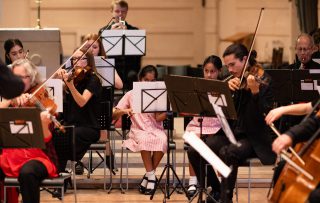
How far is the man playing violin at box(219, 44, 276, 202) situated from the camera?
5.68 metres

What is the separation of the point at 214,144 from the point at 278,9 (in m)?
6.82

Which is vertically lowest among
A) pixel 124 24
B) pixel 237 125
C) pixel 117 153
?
pixel 117 153

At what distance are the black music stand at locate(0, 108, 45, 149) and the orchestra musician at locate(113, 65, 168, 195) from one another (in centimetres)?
196

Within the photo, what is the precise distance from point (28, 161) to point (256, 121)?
5.45 feet

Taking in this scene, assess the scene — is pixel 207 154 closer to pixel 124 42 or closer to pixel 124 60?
pixel 124 42

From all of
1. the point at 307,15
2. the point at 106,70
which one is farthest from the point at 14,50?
the point at 307,15

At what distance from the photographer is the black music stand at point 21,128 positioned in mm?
5129

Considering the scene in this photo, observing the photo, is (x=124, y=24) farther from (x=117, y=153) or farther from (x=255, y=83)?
(x=255, y=83)

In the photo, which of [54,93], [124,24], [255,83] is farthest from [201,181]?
[124,24]

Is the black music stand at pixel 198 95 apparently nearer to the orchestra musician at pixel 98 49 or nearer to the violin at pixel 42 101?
the violin at pixel 42 101

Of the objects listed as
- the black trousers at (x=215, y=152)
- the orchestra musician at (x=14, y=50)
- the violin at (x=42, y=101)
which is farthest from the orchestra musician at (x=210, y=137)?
the orchestra musician at (x=14, y=50)

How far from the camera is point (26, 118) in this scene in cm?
514

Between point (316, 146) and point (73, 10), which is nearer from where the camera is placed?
point (316, 146)

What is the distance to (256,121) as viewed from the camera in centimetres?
581
